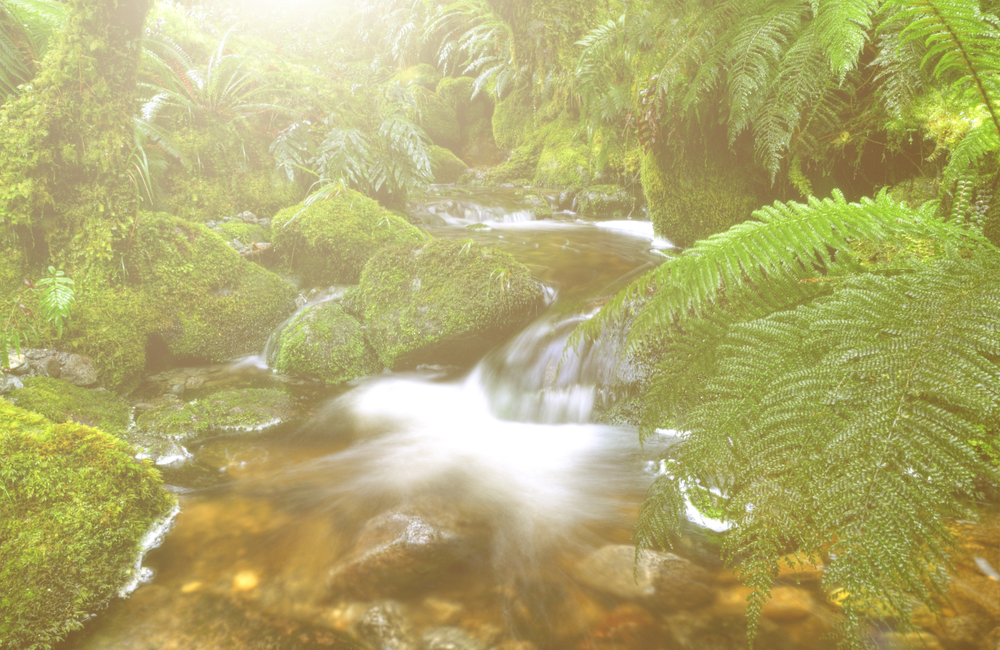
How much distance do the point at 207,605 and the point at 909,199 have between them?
12.5 ft

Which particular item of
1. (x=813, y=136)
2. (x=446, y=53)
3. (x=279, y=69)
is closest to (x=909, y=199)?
(x=813, y=136)

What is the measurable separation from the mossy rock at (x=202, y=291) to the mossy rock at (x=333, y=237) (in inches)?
20.3

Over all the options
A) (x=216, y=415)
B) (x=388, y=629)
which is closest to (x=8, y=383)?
(x=216, y=415)

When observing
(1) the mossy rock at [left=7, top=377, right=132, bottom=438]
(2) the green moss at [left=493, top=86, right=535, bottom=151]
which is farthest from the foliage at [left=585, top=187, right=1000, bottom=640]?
(2) the green moss at [left=493, top=86, right=535, bottom=151]

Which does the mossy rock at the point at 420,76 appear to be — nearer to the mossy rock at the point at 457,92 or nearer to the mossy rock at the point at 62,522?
the mossy rock at the point at 457,92

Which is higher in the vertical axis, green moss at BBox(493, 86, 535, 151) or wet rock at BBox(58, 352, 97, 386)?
green moss at BBox(493, 86, 535, 151)

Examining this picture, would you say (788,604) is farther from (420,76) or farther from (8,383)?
(420,76)

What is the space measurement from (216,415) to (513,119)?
11.3 metres

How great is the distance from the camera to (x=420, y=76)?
50.1 feet

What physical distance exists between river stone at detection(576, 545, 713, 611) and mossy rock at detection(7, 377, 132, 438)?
2.97 meters

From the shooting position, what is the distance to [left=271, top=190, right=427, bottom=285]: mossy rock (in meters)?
5.13

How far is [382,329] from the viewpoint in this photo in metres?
4.35

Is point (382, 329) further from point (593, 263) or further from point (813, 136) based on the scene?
point (813, 136)

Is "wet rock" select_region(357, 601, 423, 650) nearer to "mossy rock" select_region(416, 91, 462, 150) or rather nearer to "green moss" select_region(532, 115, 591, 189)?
"green moss" select_region(532, 115, 591, 189)
